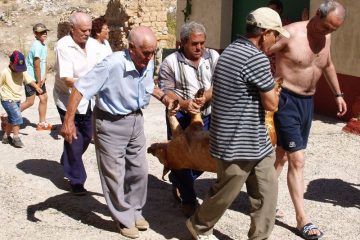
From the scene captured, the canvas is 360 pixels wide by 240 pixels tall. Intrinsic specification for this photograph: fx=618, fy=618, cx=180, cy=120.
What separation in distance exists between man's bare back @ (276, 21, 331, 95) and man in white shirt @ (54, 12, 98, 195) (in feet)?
6.32

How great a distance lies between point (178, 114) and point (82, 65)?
1.23m

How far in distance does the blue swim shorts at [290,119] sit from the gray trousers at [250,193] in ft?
2.19

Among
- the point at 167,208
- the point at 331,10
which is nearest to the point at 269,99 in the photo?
the point at 331,10

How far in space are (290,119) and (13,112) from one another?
4.41 meters

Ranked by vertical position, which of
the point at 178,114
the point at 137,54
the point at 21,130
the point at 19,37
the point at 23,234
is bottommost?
the point at 19,37

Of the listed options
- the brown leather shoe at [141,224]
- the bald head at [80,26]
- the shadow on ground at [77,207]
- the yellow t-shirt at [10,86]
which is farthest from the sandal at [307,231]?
the yellow t-shirt at [10,86]

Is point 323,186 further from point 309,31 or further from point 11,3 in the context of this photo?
point 11,3

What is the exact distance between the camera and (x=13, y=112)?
→ 8.22 m

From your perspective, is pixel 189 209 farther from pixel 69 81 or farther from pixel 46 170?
pixel 46 170

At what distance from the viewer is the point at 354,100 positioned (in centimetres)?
915

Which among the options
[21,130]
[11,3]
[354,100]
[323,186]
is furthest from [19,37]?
[323,186]

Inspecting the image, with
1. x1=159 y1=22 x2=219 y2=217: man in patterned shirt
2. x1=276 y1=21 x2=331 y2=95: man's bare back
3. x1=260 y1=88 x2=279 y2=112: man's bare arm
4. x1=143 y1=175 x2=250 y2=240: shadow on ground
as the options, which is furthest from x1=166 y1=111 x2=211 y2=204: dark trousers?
x1=260 y1=88 x2=279 y2=112: man's bare arm

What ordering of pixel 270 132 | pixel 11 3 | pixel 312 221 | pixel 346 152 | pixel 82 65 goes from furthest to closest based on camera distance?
1. pixel 11 3
2. pixel 346 152
3. pixel 82 65
4. pixel 312 221
5. pixel 270 132

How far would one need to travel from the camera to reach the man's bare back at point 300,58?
5066 millimetres
